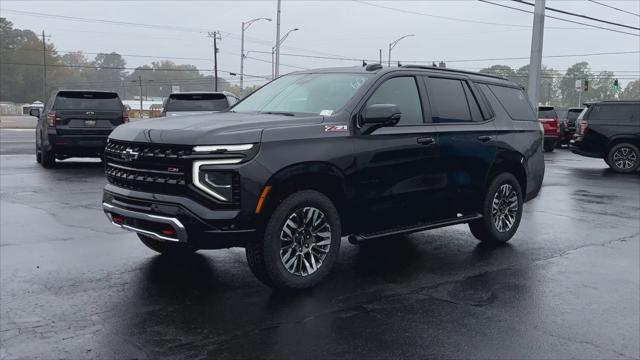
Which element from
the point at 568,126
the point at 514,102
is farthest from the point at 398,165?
the point at 568,126

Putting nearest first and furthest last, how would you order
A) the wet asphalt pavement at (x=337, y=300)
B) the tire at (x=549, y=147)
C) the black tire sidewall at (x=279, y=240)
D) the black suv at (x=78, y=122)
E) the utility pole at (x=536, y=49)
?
the wet asphalt pavement at (x=337, y=300), the black tire sidewall at (x=279, y=240), the black suv at (x=78, y=122), the utility pole at (x=536, y=49), the tire at (x=549, y=147)

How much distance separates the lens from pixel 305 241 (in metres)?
5.36

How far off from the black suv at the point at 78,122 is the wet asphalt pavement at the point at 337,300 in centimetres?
599

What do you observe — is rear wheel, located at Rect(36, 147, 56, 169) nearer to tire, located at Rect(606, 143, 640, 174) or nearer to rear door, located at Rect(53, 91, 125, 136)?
rear door, located at Rect(53, 91, 125, 136)

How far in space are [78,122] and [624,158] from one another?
1441 centimetres

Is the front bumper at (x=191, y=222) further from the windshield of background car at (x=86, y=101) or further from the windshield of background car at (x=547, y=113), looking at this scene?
the windshield of background car at (x=547, y=113)

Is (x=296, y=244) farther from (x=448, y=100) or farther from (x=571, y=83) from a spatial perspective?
(x=571, y=83)

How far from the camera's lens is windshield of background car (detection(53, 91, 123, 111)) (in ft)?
47.1

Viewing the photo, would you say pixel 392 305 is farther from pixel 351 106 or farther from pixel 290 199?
pixel 351 106

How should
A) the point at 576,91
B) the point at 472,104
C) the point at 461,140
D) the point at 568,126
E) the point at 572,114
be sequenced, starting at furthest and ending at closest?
the point at 576,91 < the point at 572,114 < the point at 568,126 < the point at 472,104 < the point at 461,140

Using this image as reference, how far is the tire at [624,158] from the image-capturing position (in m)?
17.3

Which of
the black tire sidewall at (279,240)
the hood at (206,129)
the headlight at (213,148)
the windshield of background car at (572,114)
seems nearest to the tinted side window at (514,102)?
the hood at (206,129)

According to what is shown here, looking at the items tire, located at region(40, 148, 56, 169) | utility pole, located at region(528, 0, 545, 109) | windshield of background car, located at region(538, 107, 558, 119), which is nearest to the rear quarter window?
tire, located at region(40, 148, 56, 169)

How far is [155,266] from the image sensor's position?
6.09 metres
